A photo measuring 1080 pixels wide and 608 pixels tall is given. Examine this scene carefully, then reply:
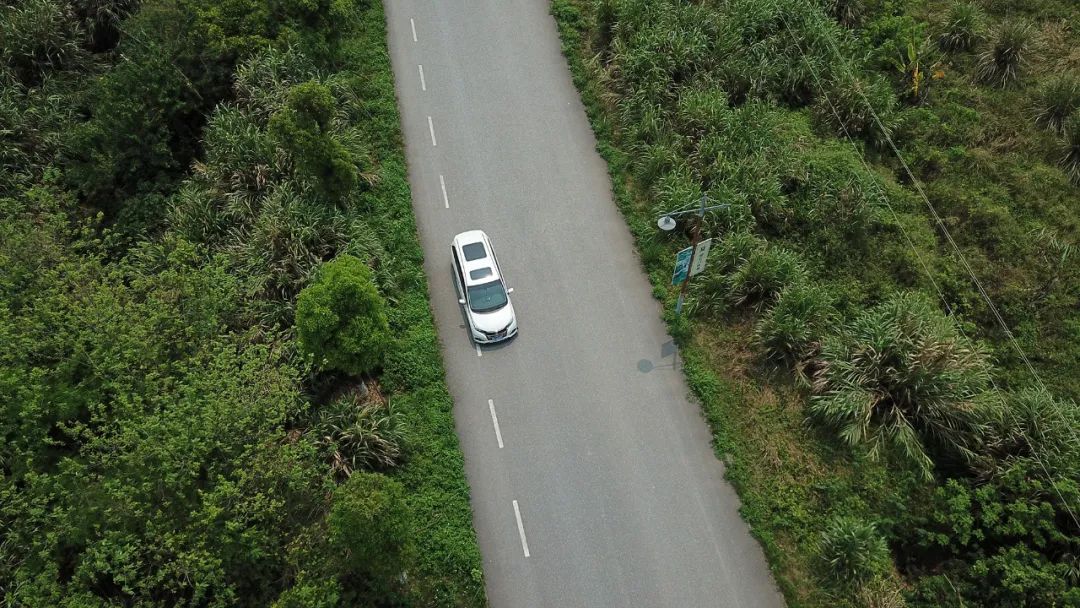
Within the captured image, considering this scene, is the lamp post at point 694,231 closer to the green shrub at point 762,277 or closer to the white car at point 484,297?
the green shrub at point 762,277

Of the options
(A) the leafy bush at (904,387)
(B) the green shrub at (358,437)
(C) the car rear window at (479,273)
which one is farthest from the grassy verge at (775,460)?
(B) the green shrub at (358,437)

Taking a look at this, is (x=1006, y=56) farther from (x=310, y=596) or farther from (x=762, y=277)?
(x=310, y=596)

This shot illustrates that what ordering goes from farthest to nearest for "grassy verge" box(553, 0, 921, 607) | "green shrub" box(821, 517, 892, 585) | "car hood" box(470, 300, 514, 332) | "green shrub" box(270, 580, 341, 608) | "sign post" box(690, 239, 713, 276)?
"car hood" box(470, 300, 514, 332), "sign post" box(690, 239, 713, 276), "grassy verge" box(553, 0, 921, 607), "green shrub" box(821, 517, 892, 585), "green shrub" box(270, 580, 341, 608)

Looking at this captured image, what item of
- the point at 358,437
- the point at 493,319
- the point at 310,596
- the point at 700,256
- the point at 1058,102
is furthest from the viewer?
the point at 1058,102

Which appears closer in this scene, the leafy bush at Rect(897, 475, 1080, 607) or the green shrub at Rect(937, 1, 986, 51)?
the leafy bush at Rect(897, 475, 1080, 607)

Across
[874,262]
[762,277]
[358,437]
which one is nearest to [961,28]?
[874,262]

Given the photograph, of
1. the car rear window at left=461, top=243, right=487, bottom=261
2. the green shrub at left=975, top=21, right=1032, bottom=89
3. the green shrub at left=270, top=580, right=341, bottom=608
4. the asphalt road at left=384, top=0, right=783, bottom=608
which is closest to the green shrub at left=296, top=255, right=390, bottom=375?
the asphalt road at left=384, top=0, right=783, bottom=608

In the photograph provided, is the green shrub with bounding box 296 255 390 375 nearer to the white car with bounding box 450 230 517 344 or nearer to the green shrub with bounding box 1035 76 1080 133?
the white car with bounding box 450 230 517 344
